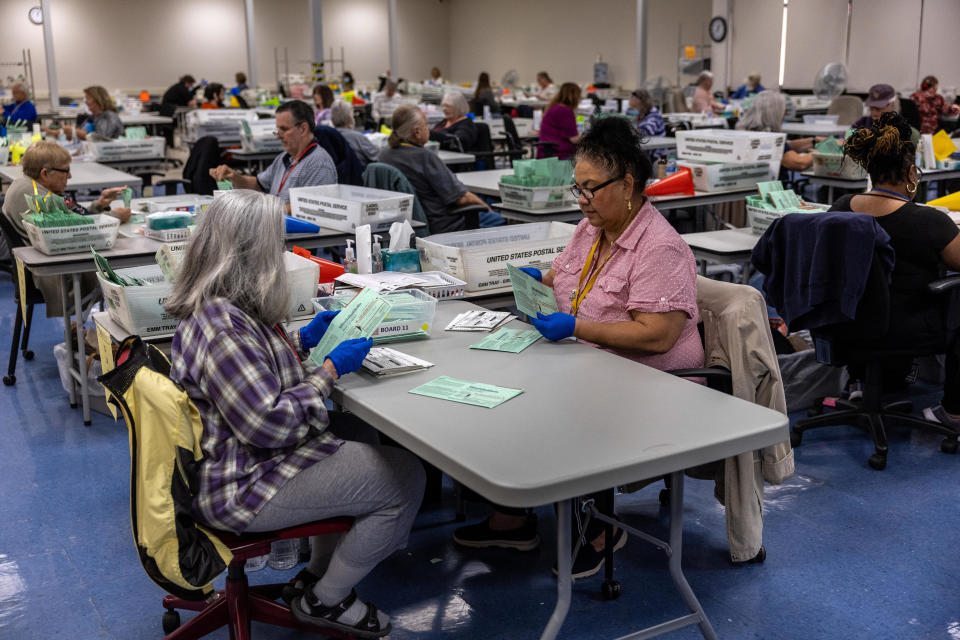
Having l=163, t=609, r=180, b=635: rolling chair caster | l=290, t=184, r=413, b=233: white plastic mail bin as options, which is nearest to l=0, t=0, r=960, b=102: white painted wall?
l=290, t=184, r=413, b=233: white plastic mail bin

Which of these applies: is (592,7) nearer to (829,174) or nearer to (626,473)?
(829,174)

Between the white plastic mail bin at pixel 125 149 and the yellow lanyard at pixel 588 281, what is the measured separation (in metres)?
5.73

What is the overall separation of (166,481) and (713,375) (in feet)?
4.45

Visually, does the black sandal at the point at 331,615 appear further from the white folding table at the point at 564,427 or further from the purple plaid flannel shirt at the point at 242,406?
the white folding table at the point at 564,427

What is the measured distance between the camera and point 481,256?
297 cm

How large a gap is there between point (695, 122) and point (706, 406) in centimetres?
840

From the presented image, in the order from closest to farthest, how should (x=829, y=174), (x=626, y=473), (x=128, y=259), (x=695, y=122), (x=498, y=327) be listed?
(x=626, y=473) → (x=498, y=327) → (x=128, y=259) → (x=829, y=174) → (x=695, y=122)

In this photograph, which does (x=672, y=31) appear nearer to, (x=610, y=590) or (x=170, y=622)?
(x=610, y=590)

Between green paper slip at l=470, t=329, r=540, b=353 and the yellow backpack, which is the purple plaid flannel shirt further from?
green paper slip at l=470, t=329, r=540, b=353

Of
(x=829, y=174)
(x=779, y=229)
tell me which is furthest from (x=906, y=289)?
(x=829, y=174)

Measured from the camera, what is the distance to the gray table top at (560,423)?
1.56 m

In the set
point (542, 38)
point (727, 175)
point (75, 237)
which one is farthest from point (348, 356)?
point (542, 38)

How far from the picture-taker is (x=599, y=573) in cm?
254

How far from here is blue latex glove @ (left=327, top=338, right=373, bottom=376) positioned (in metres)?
1.99
